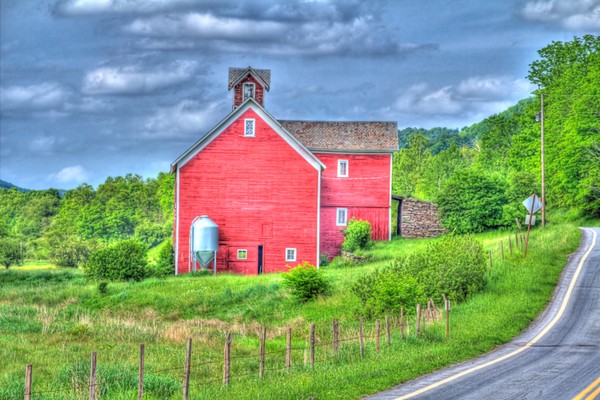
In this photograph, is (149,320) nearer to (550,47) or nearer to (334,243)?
(334,243)

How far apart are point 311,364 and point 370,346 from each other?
13.2ft

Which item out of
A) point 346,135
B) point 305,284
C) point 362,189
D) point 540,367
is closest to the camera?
point 540,367

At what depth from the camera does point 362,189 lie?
202 ft

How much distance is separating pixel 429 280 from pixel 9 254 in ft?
265

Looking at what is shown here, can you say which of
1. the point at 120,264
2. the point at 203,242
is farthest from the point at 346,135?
the point at 120,264

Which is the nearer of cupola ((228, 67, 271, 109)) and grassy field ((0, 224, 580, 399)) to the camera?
grassy field ((0, 224, 580, 399))

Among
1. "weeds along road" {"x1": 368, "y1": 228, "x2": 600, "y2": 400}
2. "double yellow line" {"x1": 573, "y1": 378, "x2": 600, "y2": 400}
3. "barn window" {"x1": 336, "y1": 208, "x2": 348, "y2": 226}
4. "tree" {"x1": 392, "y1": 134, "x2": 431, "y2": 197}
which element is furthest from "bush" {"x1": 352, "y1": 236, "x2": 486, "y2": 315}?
"tree" {"x1": 392, "y1": 134, "x2": 431, "y2": 197}

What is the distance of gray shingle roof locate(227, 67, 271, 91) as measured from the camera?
2307 inches

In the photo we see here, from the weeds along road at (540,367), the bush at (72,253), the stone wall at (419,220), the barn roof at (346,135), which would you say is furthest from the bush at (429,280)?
the bush at (72,253)

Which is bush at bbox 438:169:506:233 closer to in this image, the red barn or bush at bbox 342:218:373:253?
bush at bbox 342:218:373:253

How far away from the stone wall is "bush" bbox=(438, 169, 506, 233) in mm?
1672

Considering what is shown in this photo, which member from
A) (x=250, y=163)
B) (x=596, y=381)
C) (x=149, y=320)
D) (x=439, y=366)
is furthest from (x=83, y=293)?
(x=596, y=381)

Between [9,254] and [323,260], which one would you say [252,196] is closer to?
[323,260]

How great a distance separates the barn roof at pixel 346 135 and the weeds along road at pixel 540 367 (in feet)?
93.5
